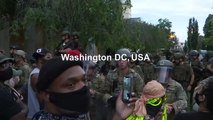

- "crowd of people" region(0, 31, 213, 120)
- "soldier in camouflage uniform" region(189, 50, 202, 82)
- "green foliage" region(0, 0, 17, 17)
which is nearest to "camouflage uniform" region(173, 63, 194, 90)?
"soldier in camouflage uniform" region(189, 50, 202, 82)

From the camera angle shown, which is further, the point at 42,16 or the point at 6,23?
the point at 6,23

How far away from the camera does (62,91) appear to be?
9.59ft

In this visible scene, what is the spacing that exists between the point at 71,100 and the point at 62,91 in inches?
3.4

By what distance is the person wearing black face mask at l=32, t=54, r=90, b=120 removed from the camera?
2.91 m

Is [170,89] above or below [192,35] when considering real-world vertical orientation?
below

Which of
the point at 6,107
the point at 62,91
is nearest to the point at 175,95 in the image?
the point at 6,107

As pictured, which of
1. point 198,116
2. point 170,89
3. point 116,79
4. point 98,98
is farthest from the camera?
point 98,98

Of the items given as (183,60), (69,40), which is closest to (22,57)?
(69,40)

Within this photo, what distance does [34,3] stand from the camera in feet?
53.2

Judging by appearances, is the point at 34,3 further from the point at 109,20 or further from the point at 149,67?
the point at 149,67

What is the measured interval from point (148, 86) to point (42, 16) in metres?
10.1

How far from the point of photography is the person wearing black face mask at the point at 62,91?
114 inches

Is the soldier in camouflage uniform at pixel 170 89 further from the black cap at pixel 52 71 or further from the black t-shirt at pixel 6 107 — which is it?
the black cap at pixel 52 71

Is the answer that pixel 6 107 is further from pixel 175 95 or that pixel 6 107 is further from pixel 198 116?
pixel 175 95
